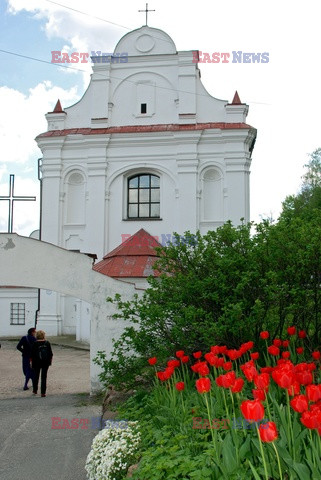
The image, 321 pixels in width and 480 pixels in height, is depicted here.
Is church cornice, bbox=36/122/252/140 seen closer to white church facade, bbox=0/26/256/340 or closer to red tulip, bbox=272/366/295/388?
white church facade, bbox=0/26/256/340

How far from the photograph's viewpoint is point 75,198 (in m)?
23.1

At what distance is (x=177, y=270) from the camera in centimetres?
772

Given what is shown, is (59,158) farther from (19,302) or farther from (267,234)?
(267,234)

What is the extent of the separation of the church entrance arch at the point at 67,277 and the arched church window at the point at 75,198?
41.7ft

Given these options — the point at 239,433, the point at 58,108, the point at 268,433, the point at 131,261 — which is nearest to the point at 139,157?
the point at 58,108

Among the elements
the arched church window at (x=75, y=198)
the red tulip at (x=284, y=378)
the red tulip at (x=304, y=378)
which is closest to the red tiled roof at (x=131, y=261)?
the arched church window at (x=75, y=198)

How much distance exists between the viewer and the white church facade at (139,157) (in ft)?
71.9

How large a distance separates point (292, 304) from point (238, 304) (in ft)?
2.47

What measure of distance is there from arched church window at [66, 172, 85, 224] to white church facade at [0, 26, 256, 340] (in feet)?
0.15

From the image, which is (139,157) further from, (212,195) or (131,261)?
(131,261)

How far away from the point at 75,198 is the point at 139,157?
3490mm

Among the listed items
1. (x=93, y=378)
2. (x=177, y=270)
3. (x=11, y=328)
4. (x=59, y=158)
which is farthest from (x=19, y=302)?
(x=177, y=270)

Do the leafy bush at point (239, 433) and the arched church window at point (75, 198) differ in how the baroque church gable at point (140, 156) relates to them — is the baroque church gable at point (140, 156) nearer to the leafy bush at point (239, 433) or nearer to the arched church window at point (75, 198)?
the arched church window at point (75, 198)

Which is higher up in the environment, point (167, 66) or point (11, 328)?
point (167, 66)
